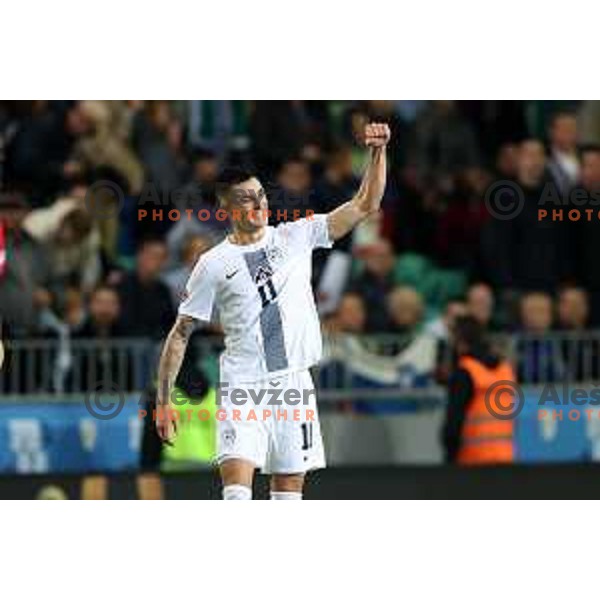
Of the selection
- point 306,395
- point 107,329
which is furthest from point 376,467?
point 306,395

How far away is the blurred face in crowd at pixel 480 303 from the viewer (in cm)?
2014

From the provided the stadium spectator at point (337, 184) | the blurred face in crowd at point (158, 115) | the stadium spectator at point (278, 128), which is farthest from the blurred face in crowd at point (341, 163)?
the blurred face in crowd at point (158, 115)

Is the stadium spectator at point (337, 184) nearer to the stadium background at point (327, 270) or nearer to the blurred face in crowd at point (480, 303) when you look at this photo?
the stadium background at point (327, 270)

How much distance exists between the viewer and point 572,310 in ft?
68.0

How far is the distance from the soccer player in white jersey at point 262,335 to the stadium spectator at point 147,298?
532cm

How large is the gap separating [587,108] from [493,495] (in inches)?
164

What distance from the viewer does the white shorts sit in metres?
14.7

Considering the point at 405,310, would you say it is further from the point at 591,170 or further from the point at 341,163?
the point at 591,170

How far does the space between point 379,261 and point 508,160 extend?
1.84m

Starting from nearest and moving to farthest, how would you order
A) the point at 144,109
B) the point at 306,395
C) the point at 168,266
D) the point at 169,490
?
the point at 306,395, the point at 169,490, the point at 168,266, the point at 144,109

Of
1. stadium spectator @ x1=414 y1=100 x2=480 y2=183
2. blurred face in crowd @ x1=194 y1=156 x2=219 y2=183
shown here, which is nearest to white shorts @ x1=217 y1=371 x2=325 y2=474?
blurred face in crowd @ x1=194 y1=156 x2=219 y2=183

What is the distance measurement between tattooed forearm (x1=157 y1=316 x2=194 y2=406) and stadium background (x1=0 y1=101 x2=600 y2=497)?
13.2 ft

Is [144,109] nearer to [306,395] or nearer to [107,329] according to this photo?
[107,329]
